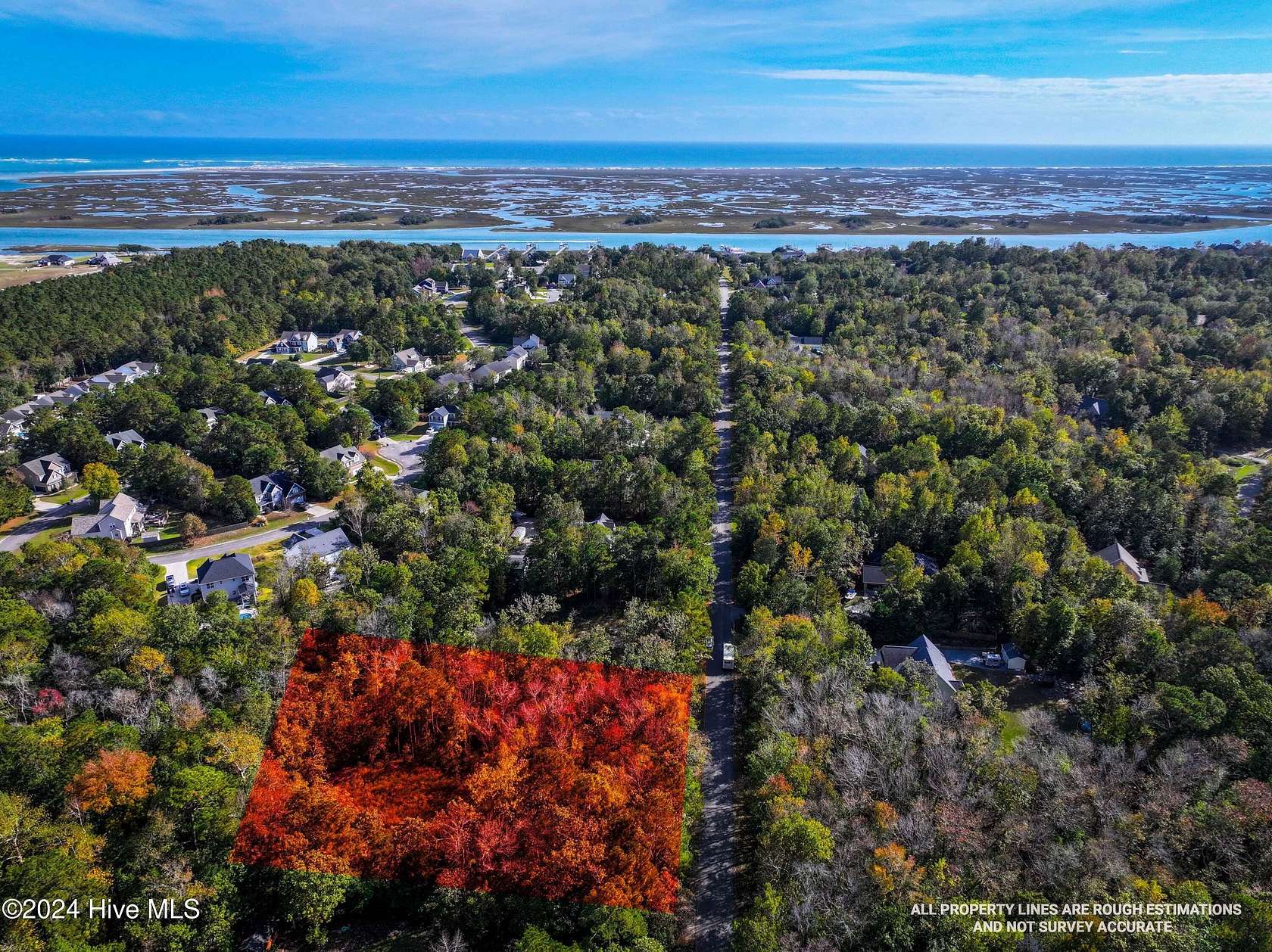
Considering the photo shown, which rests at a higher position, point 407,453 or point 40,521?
point 407,453

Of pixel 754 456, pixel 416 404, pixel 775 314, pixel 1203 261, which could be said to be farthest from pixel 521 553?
pixel 1203 261

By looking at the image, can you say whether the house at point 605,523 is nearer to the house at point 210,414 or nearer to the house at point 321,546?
the house at point 321,546

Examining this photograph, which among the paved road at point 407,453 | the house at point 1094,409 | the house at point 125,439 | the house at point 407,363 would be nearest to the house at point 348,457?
the paved road at point 407,453

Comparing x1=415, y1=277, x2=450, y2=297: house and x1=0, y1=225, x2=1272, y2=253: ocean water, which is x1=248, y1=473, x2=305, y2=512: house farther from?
x1=0, y1=225, x2=1272, y2=253: ocean water

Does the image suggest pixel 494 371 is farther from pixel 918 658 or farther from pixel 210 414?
pixel 918 658

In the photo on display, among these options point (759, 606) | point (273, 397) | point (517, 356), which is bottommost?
point (759, 606)

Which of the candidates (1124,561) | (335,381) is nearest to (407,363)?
(335,381)
